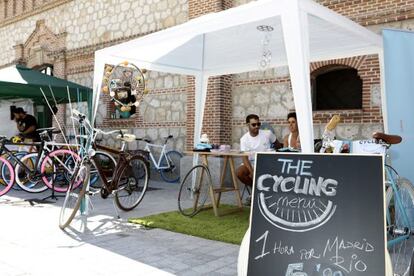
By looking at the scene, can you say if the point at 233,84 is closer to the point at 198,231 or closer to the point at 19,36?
the point at 198,231

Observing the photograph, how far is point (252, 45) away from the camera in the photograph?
249 inches

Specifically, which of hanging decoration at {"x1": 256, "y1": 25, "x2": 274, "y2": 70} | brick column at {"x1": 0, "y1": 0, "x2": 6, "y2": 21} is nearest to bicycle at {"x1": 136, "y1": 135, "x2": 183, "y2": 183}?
hanging decoration at {"x1": 256, "y1": 25, "x2": 274, "y2": 70}

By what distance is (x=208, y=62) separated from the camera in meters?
7.33

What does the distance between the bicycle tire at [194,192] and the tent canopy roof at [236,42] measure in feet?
6.05

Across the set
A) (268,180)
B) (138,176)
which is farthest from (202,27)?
(138,176)

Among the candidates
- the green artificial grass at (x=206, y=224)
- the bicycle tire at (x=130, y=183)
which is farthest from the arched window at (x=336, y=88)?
the bicycle tire at (x=130, y=183)

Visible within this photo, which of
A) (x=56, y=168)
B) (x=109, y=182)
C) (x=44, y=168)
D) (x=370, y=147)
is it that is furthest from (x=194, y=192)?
(x=44, y=168)

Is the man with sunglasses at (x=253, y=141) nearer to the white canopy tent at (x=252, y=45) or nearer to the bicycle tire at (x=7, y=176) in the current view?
the white canopy tent at (x=252, y=45)

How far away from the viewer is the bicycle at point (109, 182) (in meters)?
5.49

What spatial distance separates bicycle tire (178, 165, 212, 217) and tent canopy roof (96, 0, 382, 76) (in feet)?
6.05

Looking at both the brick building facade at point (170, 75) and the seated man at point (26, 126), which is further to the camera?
the seated man at point (26, 126)

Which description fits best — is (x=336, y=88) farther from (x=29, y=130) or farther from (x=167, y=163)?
(x=29, y=130)

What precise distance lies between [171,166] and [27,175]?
384 centimetres

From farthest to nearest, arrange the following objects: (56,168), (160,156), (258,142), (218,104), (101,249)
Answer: (160,156) < (218,104) < (56,168) < (258,142) < (101,249)
